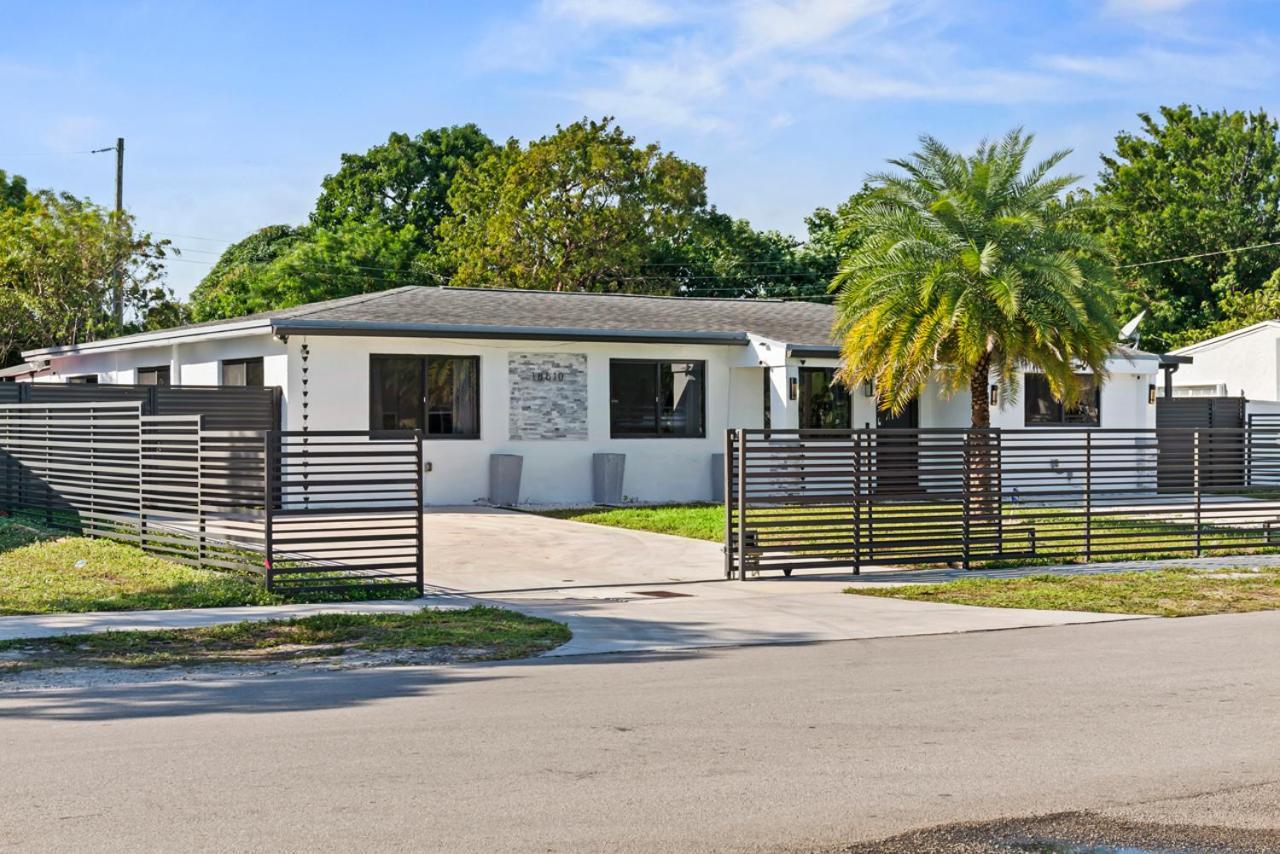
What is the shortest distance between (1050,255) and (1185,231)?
36.1m

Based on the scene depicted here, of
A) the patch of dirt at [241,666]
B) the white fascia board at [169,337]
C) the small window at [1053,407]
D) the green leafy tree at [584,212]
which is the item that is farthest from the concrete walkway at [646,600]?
the green leafy tree at [584,212]

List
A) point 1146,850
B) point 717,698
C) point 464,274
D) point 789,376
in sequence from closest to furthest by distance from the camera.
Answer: point 1146,850, point 717,698, point 789,376, point 464,274

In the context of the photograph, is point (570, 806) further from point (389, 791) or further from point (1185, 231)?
point (1185, 231)

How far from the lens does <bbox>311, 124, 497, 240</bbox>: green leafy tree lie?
220 feet

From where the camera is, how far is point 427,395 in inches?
1029

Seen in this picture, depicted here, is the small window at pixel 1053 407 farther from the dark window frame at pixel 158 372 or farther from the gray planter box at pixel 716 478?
the dark window frame at pixel 158 372

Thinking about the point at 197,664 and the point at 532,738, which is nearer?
the point at 532,738

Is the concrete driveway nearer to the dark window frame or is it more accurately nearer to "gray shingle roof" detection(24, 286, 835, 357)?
"gray shingle roof" detection(24, 286, 835, 357)

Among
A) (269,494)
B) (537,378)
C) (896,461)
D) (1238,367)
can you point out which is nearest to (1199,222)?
(1238,367)

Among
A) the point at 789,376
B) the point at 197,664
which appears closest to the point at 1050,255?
the point at 789,376

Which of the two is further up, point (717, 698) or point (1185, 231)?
point (1185, 231)

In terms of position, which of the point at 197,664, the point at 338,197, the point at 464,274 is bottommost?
the point at 197,664

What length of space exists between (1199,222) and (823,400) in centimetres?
3115

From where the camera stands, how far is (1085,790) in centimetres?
706
